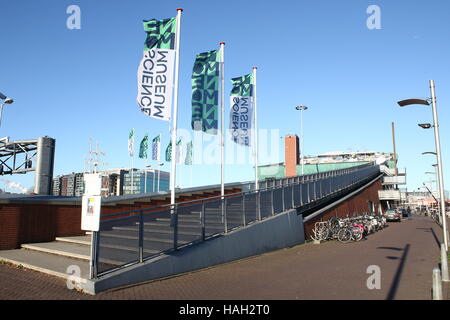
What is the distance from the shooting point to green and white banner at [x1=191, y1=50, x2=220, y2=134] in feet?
48.8

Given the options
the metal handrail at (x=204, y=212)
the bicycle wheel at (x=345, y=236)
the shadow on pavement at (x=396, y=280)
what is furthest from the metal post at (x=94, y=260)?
the bicycle wheel at (x=345, y=236)

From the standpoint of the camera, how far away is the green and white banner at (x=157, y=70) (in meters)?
11.9

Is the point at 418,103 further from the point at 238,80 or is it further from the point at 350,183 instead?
the point at 350,183

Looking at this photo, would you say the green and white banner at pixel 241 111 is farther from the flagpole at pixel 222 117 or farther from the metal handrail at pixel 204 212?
the metal handrail at pixel 204 212

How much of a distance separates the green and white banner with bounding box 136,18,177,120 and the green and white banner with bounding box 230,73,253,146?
595cm

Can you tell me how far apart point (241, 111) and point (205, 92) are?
347 centimetres

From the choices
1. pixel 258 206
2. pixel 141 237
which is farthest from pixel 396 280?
pixel 141 237

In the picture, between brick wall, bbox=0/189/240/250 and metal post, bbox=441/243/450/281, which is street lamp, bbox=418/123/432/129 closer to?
metal post, bbox=441/243/450/281

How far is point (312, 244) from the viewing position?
16516 mm

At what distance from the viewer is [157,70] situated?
1223cm

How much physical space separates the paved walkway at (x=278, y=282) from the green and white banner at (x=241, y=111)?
271 inches

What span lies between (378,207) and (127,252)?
4071 centimetres

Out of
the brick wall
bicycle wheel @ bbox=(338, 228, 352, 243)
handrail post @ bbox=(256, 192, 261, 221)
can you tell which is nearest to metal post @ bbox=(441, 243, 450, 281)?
handrail post @ bbox=(256, 192, 261, 221)

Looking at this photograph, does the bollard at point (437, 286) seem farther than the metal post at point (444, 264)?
No
